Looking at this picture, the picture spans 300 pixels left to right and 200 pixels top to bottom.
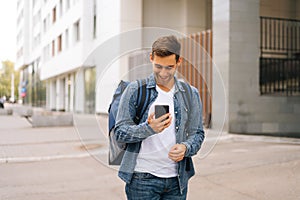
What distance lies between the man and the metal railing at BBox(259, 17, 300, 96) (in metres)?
12.6

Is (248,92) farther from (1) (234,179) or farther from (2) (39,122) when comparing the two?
(2) (39,122)

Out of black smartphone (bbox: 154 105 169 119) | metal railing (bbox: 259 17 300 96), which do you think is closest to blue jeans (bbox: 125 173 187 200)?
black smartphone (bbox: 154 105 169 119)

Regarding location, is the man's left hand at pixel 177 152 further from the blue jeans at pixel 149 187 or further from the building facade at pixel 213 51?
the building facade at pixel 213 51

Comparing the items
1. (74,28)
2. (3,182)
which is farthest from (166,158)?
(74,28)

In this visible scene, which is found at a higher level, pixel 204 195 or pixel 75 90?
pixel 75 90

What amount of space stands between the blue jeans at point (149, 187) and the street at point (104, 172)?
0.33 m

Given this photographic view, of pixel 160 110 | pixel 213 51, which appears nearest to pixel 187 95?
pixel 160 110

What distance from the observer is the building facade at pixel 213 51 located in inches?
98.8

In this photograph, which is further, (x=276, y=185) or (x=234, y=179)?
(x=234, y=179)

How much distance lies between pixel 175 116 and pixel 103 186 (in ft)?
14.7

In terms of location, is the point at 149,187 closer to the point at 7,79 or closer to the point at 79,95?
the point at 79,95

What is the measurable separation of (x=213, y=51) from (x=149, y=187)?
12.7 meters

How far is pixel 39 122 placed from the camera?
19.2 meters

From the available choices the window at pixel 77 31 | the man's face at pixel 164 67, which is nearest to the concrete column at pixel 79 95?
the man's face at pixel 164 67
